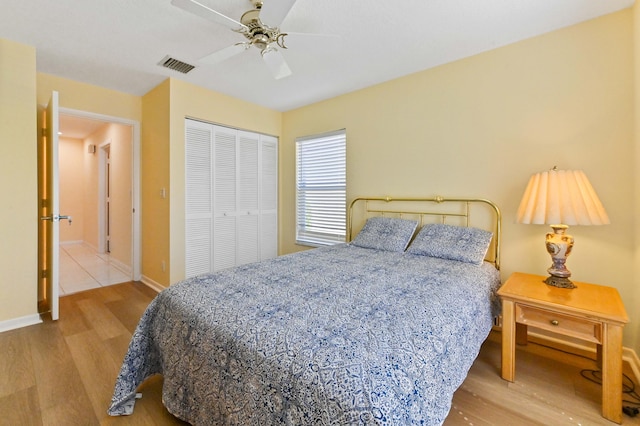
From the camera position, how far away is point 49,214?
108 inches

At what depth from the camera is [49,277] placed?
2.71 m

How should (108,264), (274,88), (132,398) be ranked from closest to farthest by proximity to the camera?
(132,398) → (274,88) → (108,264)

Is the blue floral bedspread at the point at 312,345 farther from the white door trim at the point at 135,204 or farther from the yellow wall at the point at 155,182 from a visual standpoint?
the white door trim at the point at 135,204

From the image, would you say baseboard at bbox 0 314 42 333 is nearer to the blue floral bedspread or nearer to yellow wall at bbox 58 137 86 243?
the blue floral bedspread

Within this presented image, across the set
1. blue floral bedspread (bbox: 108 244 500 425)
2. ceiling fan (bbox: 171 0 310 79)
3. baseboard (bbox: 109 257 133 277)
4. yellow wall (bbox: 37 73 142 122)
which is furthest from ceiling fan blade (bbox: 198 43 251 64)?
baseboard (bbox: 109 257 133 277)

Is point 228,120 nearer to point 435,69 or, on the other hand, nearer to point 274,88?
point 274,88

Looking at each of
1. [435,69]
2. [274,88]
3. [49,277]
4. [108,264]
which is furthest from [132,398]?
[108,264]

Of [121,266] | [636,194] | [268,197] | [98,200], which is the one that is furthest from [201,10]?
[98,200]

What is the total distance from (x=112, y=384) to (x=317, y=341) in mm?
1589

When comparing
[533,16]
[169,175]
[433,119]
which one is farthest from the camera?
[169,175]

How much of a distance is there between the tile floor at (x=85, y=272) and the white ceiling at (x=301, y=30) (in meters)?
2.49

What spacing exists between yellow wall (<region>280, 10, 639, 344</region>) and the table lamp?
1.09ft

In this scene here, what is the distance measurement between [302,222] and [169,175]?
5.98 ft

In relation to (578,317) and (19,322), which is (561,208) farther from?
(19,322)
